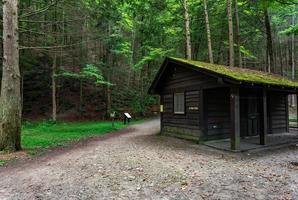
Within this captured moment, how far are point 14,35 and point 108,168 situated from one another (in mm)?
6333

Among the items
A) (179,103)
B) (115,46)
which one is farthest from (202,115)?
(115,46)

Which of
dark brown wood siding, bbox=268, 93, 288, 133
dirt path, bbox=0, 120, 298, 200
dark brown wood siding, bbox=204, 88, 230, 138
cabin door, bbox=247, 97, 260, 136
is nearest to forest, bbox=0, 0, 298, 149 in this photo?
dark brown wood siding, bbox=268, 93, 288, 133

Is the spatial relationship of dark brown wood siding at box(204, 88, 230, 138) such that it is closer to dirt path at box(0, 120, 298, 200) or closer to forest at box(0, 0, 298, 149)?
dirt path at box(0, 120, 298, 200)

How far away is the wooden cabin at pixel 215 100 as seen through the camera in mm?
9312

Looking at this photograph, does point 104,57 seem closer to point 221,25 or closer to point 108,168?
point 221,25

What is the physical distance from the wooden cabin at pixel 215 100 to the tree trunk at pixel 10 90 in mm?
7017

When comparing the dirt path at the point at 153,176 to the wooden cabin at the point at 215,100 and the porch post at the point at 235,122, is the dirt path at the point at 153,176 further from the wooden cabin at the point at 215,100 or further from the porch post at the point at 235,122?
the wooden cabin at the point at 215,100

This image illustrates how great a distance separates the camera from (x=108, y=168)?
660 centimetres

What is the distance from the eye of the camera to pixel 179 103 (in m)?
12.4

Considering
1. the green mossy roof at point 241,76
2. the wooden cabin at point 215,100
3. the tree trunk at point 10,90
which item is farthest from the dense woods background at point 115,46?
the tree trunk at point 10,90

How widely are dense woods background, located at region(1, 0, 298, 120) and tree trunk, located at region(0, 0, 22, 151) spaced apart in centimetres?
644

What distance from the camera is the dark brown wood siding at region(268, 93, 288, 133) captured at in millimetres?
13555

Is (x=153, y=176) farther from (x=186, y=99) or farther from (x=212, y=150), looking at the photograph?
(x=186, y=99)

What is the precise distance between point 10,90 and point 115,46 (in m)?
12.8
